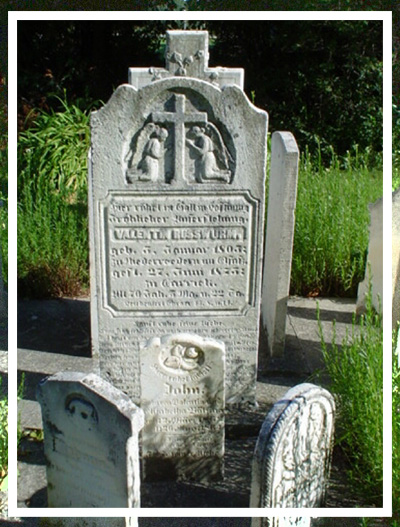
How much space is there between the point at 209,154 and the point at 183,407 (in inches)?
52.2

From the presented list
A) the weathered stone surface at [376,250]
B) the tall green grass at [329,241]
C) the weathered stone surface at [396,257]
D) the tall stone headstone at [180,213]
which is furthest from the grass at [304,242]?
the tall stone headstone at [180,213]

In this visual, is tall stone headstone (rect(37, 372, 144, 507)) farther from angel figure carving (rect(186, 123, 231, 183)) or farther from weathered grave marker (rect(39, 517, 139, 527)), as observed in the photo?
angel figure carving (rect(186, 123, 231, 183))

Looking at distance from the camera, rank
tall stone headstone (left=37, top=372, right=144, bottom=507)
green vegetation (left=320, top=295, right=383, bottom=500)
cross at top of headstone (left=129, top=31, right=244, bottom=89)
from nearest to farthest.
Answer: tall stone headstone (left=37, top=372, right=144, bottom=507)
green vegetation (left=320, top=295, right=383, bottom=500)
cross at top of headstone (left=129, top=31, right=244, bottom=89)

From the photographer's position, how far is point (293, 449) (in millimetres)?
2393

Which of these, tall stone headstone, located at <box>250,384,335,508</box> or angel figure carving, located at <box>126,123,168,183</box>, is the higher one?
angel figure carving, located at <box>126,123,168,183</box>

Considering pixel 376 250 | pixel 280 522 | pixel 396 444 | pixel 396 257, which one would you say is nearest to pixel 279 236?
pixel 396 257

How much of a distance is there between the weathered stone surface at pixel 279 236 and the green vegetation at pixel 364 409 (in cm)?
108

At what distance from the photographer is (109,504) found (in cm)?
246

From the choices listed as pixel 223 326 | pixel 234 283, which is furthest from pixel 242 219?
pixel 223 326

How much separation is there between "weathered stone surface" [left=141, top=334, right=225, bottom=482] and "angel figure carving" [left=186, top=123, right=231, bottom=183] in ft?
3.02

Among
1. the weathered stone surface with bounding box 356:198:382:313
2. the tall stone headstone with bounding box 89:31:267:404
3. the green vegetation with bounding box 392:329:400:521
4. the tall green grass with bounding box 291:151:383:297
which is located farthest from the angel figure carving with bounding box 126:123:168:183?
the tall green grass with bounding box 291:151:383:297

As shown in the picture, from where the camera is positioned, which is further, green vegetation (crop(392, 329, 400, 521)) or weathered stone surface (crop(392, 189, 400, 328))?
weathered stone surface (crop(392, 189, 400, 328))

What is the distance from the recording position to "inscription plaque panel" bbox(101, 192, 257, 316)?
3.40 meters

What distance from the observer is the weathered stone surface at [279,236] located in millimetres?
4082
